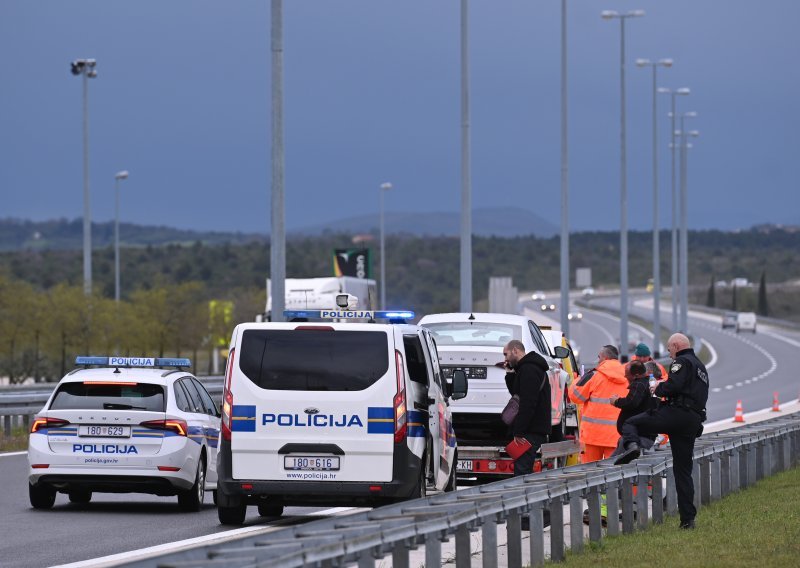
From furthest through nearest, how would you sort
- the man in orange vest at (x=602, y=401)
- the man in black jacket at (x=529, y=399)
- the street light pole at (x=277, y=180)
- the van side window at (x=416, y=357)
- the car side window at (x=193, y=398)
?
the street light pole at (x=277, y=180)
the car side window at (x=193, y=398)
the man in orange vest at (x=602, y=401)
the van side window at (x=416, y=357)
the man in black jacket at (x=529, y=399)

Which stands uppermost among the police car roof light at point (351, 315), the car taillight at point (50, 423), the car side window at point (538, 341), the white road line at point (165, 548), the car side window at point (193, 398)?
the police car roof light at point (351, 315)

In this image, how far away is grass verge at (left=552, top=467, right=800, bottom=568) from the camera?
12.4 meters

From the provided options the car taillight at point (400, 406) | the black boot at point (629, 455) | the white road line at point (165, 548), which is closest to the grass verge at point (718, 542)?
the black boot at point (629, 455)

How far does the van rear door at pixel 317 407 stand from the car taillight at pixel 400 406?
0.11ft

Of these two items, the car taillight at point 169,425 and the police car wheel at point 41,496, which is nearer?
the car taillight at point 169,425

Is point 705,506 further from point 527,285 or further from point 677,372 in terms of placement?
point 527,285

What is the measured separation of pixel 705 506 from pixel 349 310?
4.09 meters

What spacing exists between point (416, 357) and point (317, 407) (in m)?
1.33

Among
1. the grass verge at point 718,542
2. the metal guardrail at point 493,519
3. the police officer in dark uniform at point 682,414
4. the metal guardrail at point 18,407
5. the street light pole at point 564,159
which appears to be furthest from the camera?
the street light pole at point 564,159

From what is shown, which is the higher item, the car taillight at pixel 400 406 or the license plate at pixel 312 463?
the car taillight at pixel 400 406

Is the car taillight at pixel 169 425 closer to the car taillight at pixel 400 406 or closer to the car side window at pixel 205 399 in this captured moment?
the car side window at pixel 205 399

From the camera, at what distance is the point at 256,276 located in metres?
154

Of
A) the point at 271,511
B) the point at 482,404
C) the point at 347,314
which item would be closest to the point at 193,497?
the point at 271,511

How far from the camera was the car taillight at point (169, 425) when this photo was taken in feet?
59.0
